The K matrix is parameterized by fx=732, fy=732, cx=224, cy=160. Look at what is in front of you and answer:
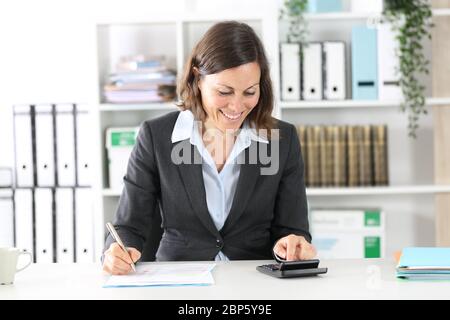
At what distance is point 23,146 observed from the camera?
340cm

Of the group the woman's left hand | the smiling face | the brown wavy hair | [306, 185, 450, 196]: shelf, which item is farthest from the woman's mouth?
[306, 185, 450, 196]: shelf

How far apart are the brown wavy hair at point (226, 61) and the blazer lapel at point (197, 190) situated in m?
0.18

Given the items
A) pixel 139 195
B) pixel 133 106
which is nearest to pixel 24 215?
pixel 133 106

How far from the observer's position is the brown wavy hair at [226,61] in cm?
207

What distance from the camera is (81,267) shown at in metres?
1.92

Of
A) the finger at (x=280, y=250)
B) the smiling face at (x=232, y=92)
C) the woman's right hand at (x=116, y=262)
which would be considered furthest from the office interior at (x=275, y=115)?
the woman's right hand at (x=116, y=262)

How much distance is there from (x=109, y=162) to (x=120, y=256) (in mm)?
1573

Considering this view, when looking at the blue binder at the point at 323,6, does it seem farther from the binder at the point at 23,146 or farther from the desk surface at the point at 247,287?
the desk surface at the point at 247,287

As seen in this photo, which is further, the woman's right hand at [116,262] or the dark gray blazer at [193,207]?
the dark gray blazer at [193,207]

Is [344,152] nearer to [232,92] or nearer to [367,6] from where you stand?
[367,6]

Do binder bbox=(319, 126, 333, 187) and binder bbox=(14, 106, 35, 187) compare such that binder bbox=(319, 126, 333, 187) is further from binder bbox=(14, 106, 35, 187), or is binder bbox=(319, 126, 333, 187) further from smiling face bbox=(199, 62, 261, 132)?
binder bbox=(14, 106, 35, 187)

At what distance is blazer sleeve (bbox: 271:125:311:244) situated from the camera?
2.17 metres

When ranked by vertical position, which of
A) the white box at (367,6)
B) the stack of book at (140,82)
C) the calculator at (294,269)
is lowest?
the calculator at (294,269)
